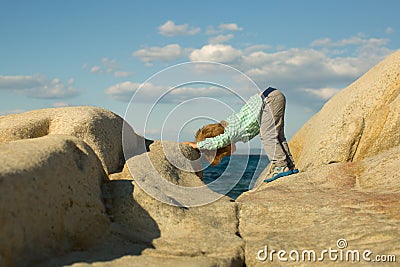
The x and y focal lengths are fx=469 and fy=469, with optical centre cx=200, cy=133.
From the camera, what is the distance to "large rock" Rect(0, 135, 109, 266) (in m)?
3.21

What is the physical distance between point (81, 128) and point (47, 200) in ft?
6.27

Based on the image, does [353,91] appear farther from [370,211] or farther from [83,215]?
[83,215]

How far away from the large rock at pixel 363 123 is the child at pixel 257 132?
58.7 inches

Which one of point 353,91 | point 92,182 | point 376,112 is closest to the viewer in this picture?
point 92,182

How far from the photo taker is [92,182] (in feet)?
14.5

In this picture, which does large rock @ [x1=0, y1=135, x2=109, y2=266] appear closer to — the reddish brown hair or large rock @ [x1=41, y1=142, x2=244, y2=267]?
large rock @ [x1=41, y1=142, x2=244, y2=267]

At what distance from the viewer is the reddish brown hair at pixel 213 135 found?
6.13m

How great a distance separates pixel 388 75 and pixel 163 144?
4.50 meters

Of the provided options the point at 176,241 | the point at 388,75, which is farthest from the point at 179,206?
the point at 388,75

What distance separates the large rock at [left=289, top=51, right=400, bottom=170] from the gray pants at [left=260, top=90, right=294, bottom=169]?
1564 millimetres

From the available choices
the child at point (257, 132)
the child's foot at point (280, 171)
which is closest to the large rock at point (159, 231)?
the child at point (257, 132)

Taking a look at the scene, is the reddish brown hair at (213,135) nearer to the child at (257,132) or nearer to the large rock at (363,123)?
the child at (257,132)

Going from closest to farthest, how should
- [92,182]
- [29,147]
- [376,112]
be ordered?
1. [29,147]
2. [92,182]
3. [376,112]

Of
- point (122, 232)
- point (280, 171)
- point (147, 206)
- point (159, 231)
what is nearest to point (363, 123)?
point (280, 171)
